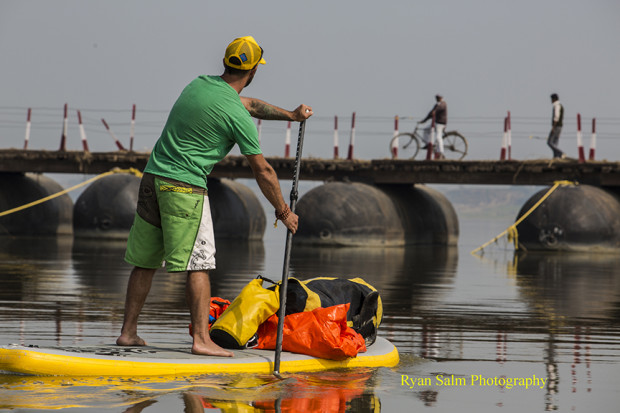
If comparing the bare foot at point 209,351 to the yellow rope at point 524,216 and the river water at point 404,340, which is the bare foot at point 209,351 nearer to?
the river water at point 404,340

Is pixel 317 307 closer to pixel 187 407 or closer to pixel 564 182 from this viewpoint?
pixel 187 407

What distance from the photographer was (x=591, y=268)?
738 inches

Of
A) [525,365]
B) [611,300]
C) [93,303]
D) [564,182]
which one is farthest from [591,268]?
[525,365]

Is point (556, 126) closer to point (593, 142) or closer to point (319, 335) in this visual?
point (593, 142)

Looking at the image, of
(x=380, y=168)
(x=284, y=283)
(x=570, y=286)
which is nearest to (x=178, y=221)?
(x=284, y=283)

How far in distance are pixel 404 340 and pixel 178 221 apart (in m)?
2.54

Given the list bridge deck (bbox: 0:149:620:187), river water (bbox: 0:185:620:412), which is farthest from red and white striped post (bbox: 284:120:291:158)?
river water (bbox: 0:185:620:412)

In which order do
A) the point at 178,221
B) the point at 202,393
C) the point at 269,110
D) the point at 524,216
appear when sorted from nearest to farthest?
1. the point at 202,393
2. the point at 178,221
3. the point at 269,110
4. the point at 524,216

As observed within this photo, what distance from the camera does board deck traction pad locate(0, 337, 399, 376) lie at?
5215 millimetres

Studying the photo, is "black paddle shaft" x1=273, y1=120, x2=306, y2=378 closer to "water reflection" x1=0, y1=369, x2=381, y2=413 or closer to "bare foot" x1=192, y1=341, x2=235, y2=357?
"water reflection" x1=0, y1=369, x2=381, y2=413

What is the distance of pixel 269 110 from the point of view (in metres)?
6.20

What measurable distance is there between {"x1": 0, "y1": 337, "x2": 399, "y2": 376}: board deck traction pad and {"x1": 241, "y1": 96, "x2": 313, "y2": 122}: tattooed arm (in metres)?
1.46

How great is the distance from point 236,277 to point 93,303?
14.2 feet

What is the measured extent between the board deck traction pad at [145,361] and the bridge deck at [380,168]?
75.1 feet
